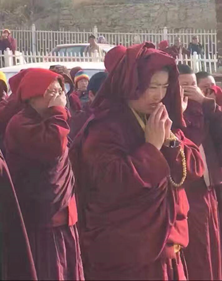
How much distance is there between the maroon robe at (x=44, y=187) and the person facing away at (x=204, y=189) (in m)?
0.75

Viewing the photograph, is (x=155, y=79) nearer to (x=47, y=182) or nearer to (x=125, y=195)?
(x=125, y=195)

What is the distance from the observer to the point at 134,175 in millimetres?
3189

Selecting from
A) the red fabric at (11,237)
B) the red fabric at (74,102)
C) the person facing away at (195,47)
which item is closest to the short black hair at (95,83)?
the red fabric at (74,102)

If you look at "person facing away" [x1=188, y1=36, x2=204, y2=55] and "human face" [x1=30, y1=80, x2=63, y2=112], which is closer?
"human face" [x1=30, y1=80, x2=63, y2=112]

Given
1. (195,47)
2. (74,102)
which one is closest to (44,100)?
(74,102)

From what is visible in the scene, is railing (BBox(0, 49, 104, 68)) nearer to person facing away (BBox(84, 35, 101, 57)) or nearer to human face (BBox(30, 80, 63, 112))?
person facing away (BBox(84, 35, 101, 57))

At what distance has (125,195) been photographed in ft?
10.7

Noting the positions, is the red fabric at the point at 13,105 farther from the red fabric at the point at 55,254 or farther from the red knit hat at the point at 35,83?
the red fabric at the point at 55,254

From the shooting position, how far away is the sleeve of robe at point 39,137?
4078 mm

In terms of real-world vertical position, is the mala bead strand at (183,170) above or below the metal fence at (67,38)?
below

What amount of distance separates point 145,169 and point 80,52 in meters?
15.5

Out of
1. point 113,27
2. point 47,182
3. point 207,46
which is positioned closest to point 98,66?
point 47,182

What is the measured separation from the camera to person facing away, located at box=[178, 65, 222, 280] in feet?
14.3

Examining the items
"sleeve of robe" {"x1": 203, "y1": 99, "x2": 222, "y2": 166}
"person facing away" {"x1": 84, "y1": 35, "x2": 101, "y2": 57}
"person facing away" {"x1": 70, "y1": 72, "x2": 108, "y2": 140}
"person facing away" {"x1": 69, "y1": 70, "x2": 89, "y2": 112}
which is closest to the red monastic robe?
"sleeve of robe" {"x1": 203, "y1": 99, "x2": 222, "y2": 166}
